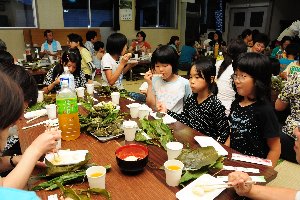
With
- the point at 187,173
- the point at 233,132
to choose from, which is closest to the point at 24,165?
the point at 187,173

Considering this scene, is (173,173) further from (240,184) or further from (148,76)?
(148,76)

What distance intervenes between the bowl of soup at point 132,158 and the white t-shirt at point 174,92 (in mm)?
1265

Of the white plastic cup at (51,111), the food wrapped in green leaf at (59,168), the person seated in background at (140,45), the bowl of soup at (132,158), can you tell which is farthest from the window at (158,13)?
the food wrapped in green leaf at (59,168)

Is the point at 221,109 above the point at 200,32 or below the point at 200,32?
below

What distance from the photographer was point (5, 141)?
42.1 inches

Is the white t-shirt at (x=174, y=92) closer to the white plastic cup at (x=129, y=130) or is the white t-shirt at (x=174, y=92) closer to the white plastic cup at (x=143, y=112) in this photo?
the white plastic cup at (x=143, y=112)

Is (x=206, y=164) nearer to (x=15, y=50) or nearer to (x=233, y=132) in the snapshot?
(x=233, y=132)

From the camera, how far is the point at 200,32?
11.9 metres

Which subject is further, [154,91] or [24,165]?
[154,91]

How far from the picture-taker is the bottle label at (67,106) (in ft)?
5.64

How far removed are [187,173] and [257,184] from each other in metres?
0.39

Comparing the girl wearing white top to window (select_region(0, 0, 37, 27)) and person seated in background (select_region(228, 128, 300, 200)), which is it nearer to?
person seated in background (select_region(228, 128, 300, 200))

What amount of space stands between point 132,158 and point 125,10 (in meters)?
9.22

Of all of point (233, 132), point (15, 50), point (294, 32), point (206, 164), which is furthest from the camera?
point (294, 32)
